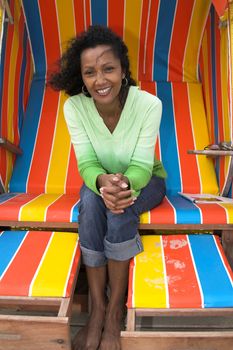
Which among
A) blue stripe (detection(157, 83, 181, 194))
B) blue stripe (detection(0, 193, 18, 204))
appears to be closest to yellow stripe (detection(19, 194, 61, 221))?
blue stripe (detection(0, 193, 18, 204))

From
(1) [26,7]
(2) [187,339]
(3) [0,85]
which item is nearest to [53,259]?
(2) [187,339]

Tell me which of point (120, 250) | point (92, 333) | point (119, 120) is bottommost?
point (92, 333)

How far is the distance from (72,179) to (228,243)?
1221 mm

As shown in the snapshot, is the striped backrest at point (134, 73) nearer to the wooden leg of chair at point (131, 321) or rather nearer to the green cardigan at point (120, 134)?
the green cardigan at point (120, 134)

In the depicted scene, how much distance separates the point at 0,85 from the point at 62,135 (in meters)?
0.65

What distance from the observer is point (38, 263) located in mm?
1841

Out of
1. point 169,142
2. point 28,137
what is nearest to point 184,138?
point 169,142

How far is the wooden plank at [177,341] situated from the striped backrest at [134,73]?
139 centimetres

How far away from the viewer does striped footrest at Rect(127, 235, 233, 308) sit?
161cm

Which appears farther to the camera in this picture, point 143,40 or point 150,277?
point 143,40

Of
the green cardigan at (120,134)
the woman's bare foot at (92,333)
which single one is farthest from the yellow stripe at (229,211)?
the woman's bare foot at (92,333)

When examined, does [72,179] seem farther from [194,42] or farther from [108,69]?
[194,42]

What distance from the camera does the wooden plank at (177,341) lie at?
1464 millimetres

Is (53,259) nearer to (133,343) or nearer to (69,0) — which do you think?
(133,343)
